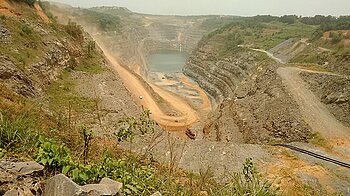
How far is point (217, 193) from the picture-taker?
4.75m

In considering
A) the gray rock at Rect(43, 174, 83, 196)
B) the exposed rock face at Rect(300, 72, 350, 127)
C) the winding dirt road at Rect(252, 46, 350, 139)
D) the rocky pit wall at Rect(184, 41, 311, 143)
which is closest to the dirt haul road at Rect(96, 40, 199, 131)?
the rocky pit wall at Rect(184, 41, 311, 143)

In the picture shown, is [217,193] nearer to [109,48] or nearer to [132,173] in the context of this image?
[132,173]

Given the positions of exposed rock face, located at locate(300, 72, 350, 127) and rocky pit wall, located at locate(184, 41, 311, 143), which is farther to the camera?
exposed rock face, located at locate(300, 72, 350, 127)

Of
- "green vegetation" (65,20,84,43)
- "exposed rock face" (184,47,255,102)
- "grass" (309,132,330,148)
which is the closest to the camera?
"grass" (309,132,330,148)

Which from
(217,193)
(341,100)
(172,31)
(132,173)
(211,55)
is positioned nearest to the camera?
(217,193)

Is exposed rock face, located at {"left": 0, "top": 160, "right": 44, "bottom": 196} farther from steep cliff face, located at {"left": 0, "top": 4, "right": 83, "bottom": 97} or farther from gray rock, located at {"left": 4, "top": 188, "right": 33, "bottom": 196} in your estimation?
steep cliff face, located at {"left": 0, "top": 4, "right": 83, "bottom": 97}

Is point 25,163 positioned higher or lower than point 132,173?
higher

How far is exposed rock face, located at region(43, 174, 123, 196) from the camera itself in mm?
3617

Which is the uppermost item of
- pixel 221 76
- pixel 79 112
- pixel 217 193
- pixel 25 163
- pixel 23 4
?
pixel 23 4

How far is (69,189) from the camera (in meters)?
3.63

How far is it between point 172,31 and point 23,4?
327 feet

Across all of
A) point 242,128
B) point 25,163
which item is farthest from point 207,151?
point 25,163

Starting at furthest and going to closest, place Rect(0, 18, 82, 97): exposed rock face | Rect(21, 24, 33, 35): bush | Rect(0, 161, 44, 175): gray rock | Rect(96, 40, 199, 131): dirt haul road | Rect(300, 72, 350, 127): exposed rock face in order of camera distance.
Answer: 1. Rect(96, 40, 199, 131): dirt haul road
2. Rect(21, 24, 33, 35): bush
3. Rect(300, 72, 350, 127): exposed rock face
4. Rect(0, 18, 82, 97): exposed rock face
5. Rect(0, 161, 44, 175): gray rock

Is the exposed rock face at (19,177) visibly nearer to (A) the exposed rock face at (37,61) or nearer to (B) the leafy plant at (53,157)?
(B) the leafy plant at (53,157)
